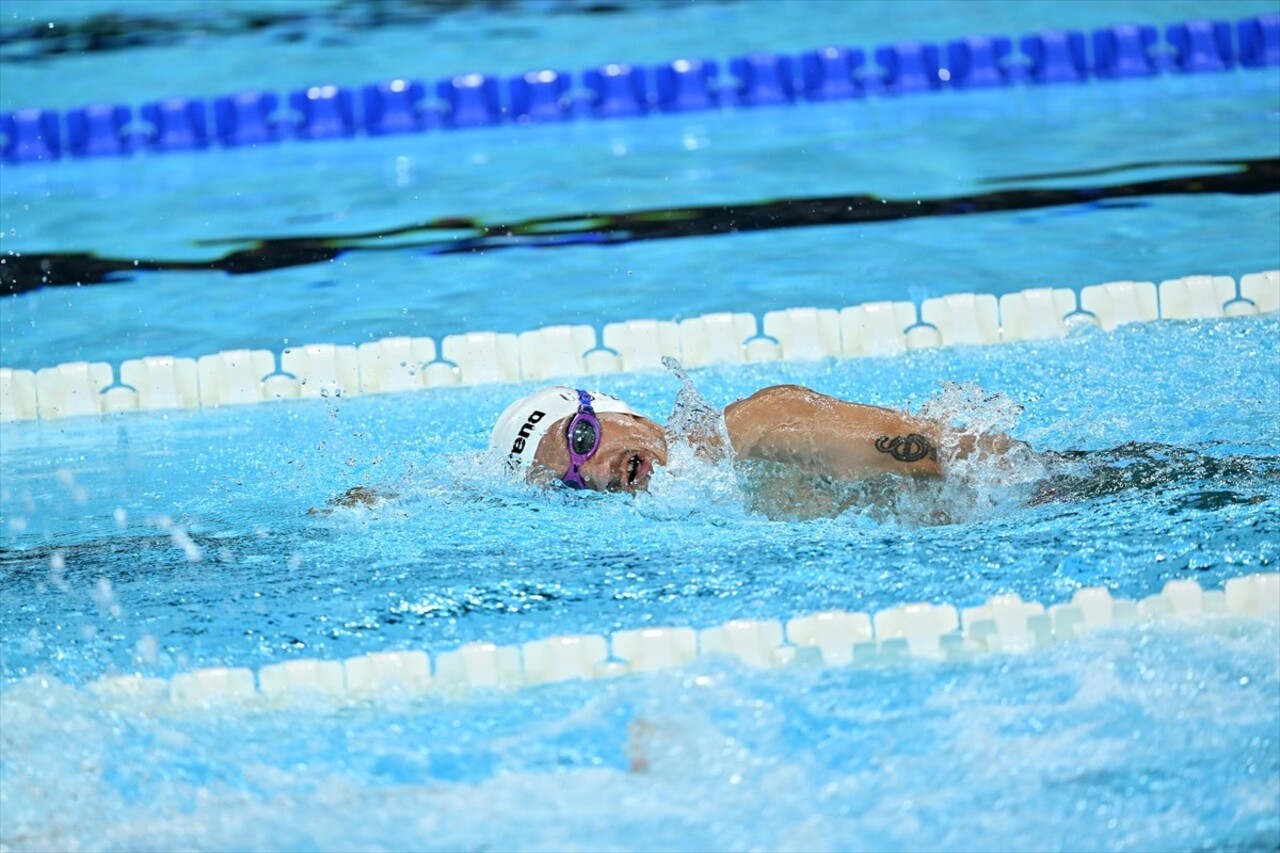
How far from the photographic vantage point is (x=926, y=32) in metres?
8.17

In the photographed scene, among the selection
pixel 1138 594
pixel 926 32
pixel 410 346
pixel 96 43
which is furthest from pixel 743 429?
pixel 96 43

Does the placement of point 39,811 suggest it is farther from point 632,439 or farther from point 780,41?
point 780,41

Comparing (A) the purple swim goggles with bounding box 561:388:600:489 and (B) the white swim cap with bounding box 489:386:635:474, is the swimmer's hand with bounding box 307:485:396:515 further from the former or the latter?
(A) the purple swim goggles with bounding box 561:388:600:489

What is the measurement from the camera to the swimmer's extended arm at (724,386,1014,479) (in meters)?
3.14

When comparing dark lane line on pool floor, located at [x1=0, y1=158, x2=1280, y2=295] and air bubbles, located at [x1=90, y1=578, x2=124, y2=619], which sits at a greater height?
dark lane line on pool floor, located at [x1=0, y1=158, x2=1280, y2=295]

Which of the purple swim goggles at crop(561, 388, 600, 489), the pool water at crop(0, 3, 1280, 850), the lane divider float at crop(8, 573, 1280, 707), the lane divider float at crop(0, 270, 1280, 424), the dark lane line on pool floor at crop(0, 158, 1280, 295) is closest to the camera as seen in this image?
the pool water at crop(0, 3, 1280, 850)

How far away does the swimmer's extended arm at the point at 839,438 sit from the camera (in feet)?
10.3

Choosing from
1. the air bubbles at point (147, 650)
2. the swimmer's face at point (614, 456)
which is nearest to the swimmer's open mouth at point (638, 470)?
the swimmer's face at point (614, 456)

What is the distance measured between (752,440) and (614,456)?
283 millimetres

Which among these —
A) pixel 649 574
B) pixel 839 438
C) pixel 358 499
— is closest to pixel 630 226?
pixel 358 499

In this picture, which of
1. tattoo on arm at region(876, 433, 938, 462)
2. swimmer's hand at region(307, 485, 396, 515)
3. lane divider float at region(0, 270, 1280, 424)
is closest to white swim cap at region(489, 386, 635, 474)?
swimmer's hand at region(307, 485, 396, 515)

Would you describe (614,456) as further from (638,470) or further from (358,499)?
(358,499)

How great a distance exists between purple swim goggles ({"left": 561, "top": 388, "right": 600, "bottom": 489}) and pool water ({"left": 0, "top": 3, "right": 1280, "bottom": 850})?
116 mm

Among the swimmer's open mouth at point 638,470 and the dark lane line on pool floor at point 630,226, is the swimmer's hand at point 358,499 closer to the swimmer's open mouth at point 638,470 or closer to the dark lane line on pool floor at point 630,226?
the swimmer's open mouth at point 638,470
